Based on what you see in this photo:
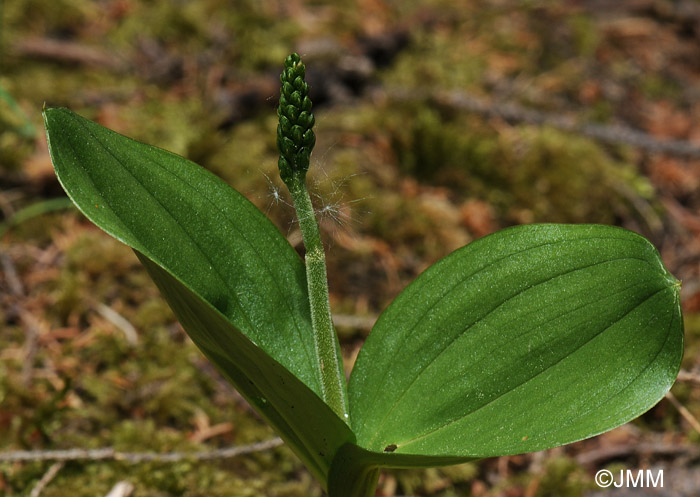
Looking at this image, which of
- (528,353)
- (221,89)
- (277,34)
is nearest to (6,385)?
(528,353)

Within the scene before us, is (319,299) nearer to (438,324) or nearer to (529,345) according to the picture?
(438,324)

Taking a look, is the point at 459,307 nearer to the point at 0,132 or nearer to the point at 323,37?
the point at 0,132

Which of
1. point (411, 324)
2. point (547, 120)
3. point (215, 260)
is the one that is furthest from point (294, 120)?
point (547, 120)

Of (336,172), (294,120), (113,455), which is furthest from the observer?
(336,172)

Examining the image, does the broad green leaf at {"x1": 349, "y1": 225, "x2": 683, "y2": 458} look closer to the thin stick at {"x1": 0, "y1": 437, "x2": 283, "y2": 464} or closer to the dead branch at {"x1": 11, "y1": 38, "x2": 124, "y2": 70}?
the thin stick at {"x1": 0, "y1": 437, "x2": 283, "y2": 464}

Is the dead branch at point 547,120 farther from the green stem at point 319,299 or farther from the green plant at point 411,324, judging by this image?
the green stem at point 319,299

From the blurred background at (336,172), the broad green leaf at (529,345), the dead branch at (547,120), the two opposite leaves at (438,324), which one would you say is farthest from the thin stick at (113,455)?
the dead branch at (547,120)
